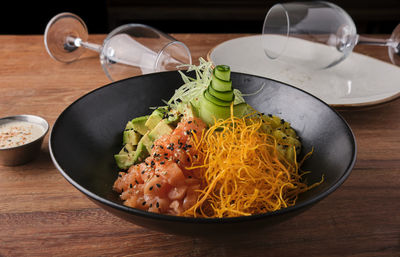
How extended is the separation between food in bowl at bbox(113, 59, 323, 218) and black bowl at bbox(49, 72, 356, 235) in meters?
0.06

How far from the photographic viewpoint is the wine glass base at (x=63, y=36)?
2449mm

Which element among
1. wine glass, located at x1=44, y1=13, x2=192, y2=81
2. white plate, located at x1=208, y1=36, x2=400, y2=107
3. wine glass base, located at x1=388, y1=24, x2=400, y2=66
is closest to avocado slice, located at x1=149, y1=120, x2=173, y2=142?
wine glass, located at x1=44, y1=13, x2=192, y2=81

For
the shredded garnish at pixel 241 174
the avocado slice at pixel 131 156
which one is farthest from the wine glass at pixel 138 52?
the shredded garnish at pixel 241 174

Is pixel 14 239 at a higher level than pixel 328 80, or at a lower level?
lower

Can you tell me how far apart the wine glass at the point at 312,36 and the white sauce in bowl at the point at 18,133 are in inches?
59.8

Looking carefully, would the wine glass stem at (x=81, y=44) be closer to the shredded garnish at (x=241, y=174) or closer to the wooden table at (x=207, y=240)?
the wooden table at (x=207, y=240)

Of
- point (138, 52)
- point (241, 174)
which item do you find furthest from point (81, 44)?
point (241, 174)

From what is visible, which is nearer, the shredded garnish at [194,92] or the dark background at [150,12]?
the shredded garnish at [194,92]

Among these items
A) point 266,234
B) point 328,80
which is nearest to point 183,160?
point 266,234

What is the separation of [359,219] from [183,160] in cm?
67

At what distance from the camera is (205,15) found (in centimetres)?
475

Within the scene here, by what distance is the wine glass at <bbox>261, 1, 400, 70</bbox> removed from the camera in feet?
7.88

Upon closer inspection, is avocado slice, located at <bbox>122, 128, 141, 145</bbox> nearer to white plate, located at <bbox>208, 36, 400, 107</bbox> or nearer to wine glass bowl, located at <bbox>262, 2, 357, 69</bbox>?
white plate, located at <bbox>208, 36, 400, 107</bbox>

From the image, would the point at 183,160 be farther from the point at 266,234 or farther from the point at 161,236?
the point at 266,234
